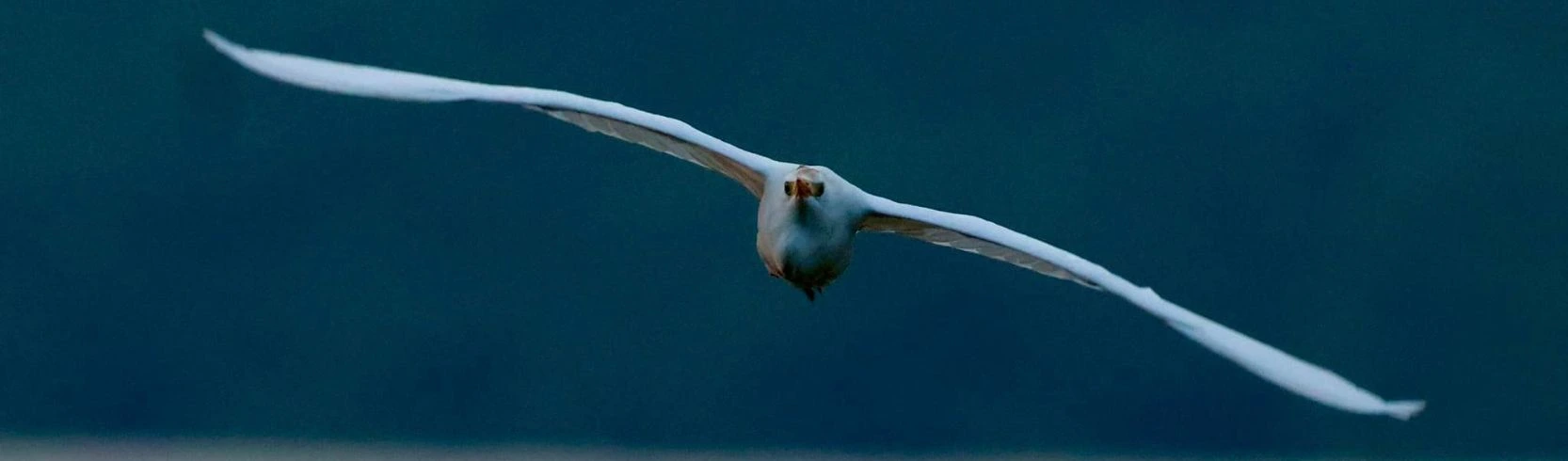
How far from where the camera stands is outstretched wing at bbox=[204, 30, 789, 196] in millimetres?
7996

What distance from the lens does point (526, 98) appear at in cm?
856

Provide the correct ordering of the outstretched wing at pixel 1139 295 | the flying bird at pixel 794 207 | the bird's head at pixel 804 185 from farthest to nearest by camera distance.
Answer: the bird's head at pixel 804 185
the flying bird at pixel 794 207
the outstretched wing at pixel 1139 295

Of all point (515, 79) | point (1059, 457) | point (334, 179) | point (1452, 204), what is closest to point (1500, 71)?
point (1452, 204)

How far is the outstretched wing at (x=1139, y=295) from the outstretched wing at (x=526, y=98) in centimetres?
51

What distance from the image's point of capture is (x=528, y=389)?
13781 mm

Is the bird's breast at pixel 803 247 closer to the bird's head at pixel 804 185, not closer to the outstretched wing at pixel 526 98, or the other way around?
the bird's head at pixel 804 185

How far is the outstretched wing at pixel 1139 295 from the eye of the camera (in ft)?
23.5

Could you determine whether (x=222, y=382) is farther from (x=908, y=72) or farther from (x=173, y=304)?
(x=908, y=72)

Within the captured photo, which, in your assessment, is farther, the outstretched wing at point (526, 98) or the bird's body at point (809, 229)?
the bird's body at point (809, 229)

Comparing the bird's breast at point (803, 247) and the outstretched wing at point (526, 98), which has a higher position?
the outstretched wing at point (526, 98)

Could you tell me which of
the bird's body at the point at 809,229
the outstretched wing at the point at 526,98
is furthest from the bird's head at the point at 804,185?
the outstretched wing at the point at 526,98

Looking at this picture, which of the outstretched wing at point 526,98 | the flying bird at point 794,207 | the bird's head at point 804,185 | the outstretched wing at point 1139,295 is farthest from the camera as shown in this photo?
the bird's head at point 804,185

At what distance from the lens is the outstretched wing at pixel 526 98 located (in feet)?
26.2

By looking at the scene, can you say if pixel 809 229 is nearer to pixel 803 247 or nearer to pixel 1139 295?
pixel 803 247
